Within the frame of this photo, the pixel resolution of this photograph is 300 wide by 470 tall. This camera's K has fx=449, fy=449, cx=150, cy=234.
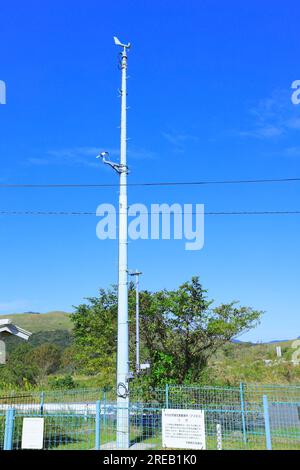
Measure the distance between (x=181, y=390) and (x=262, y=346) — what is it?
3340cm

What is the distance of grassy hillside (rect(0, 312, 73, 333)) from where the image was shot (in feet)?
305

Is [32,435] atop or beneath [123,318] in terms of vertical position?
beneath

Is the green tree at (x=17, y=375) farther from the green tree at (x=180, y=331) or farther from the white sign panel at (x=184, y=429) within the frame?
the white sign panel at (x=184, y=429)

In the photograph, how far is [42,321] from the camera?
10169cm

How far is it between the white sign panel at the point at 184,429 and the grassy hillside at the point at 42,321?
3291 inches

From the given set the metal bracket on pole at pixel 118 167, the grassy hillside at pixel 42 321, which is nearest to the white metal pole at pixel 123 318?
the metal bracket on pole at pixel 118 167

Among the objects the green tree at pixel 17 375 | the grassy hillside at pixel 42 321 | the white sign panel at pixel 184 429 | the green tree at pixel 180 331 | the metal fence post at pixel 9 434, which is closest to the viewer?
the white sign panel at pixel 184 429

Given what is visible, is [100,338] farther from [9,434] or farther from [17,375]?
[17,375]

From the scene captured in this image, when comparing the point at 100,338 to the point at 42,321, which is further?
the point at 42,321

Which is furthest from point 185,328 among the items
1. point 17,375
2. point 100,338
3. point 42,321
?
point 42,321

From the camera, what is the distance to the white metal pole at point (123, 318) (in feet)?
35.9

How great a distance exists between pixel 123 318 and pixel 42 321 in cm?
9445

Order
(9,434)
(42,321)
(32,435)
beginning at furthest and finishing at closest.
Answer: (42,321) → (9,434) → (32,435)
